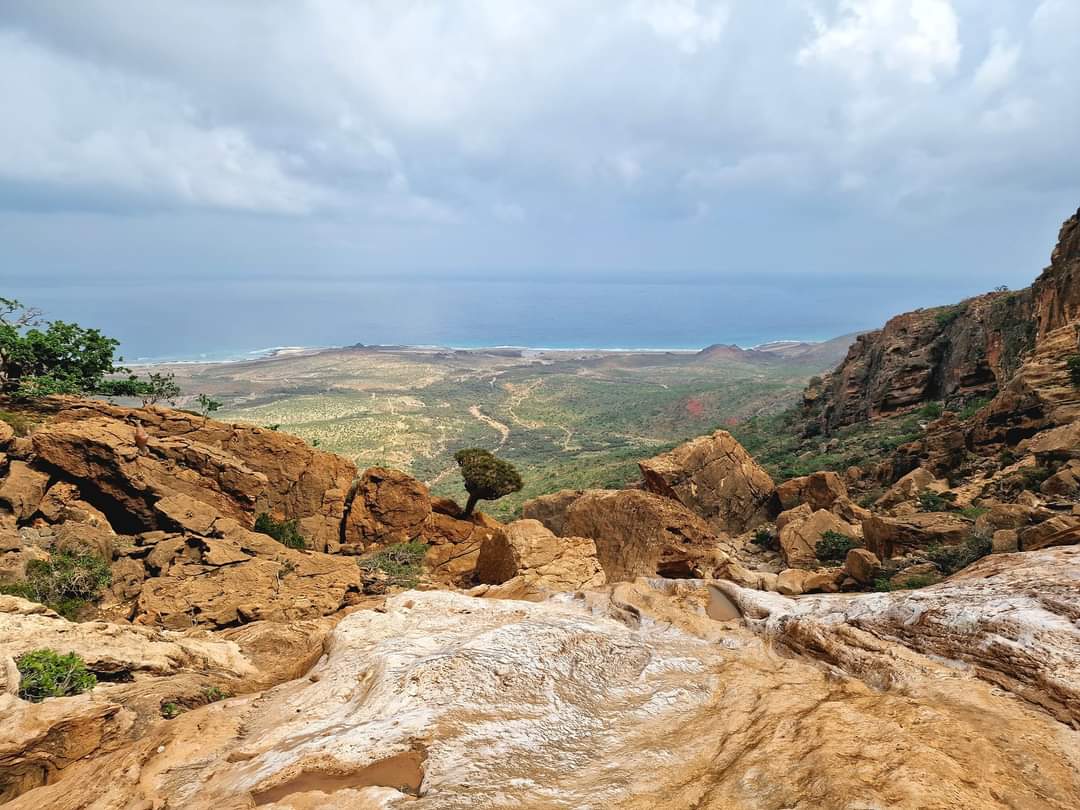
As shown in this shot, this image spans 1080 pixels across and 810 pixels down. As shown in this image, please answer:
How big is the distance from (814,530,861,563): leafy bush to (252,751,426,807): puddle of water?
15.9 m

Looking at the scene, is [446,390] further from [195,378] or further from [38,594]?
[38,594]

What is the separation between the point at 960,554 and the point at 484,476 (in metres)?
17.7

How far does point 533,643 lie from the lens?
8961 millimetres

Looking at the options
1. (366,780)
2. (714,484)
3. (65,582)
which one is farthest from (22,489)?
(714,484)

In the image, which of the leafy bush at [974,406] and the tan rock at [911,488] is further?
the leafy bush at [974,406]

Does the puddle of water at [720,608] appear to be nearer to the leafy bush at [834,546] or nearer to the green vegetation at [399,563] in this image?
the leafy bush at [834,546]

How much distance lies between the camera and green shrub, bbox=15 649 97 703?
7832mm

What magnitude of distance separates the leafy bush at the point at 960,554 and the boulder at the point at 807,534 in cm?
511

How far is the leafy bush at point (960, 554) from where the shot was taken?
12.1 meters

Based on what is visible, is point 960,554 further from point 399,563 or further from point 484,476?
point 484,476

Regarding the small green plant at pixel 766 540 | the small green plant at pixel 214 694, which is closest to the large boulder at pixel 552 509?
the small green plant at pixel 766 540

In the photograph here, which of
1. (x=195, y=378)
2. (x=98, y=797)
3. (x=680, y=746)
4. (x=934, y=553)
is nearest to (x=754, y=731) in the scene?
(x=680, y=746)

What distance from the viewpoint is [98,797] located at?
6.28 meters

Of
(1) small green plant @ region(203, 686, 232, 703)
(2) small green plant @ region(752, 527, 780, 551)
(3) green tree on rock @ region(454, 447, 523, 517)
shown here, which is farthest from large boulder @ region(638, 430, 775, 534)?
(1) small green plant @ region(203, 686, 232, 703)
